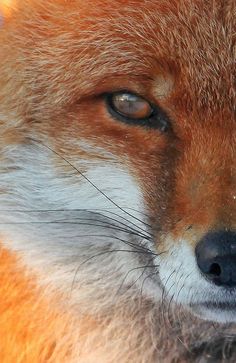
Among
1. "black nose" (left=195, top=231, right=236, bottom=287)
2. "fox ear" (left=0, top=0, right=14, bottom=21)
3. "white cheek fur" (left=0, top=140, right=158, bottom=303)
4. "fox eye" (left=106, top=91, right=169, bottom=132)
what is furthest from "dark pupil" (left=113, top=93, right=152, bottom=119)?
"fox ear" (left=0, top=0, right=14, bottom=21)

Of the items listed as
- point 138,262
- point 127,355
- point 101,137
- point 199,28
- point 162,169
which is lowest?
point 127,355

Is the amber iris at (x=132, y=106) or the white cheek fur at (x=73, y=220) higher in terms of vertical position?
the amber iris at (x=132, y=106)

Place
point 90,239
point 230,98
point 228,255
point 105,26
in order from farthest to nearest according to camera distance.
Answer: point 90,239, point 105,26, point 230,98, point 228,255

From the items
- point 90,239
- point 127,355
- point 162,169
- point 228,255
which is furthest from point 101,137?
point 127,355

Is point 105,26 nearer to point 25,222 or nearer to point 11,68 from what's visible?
point 11,68

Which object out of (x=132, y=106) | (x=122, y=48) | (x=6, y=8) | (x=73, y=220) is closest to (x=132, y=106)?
(x=132, y=106)

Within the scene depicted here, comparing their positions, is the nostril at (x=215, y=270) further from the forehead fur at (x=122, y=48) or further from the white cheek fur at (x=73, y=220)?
the forehead fur at (x=122, y=48)

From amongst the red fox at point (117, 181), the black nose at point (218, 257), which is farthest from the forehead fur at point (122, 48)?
the black nose at point (218, 257)
